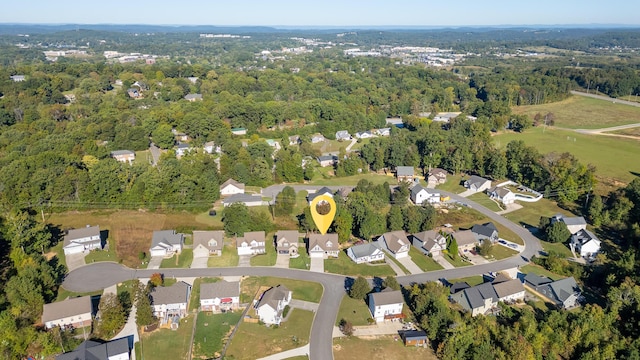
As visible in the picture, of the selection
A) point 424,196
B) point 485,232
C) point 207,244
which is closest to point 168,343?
point 207,244

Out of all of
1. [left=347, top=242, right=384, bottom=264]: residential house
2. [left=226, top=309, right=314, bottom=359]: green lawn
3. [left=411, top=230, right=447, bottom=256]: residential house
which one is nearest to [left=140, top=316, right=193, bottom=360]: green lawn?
[left=226, top=309, right=314, bottom=359]: green lawn

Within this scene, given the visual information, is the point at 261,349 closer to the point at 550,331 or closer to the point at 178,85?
the point at 550,331

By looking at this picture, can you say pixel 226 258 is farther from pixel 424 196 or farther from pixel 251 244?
pixel 424 196

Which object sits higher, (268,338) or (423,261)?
(423,261)

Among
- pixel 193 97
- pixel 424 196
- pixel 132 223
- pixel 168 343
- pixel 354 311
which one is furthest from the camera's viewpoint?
pixel 193 97

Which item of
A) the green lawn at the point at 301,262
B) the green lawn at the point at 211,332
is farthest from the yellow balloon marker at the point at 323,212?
the green lawn at the point at 211,332

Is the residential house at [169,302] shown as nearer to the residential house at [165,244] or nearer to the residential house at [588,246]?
the residential house at [165,244]

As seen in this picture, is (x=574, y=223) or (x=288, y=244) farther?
(x=574, y=223)
